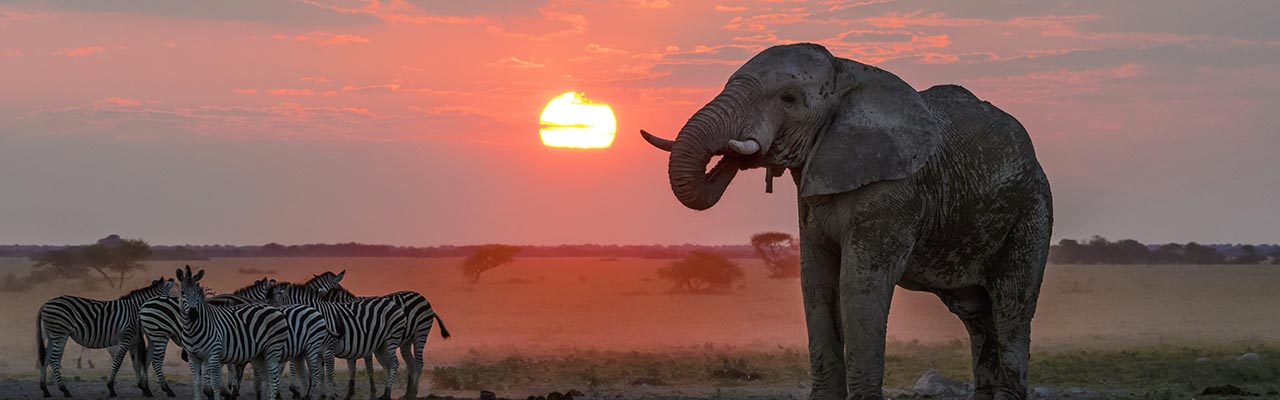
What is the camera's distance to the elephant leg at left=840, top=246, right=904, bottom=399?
1027 centimetres

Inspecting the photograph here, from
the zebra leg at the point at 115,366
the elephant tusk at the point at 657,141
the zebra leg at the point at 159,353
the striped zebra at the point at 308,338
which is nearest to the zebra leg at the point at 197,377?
the striped zebra at the point at 308,338

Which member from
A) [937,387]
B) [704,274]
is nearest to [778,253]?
[704,274]

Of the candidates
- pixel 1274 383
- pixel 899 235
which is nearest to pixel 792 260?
pixel 1274 383

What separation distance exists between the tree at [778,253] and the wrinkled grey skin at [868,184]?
51.1 meters

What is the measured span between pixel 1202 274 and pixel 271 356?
2738 inches

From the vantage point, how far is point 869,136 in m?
10.4

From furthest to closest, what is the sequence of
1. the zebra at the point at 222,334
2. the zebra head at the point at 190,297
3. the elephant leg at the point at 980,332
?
the zebra at the point at 222,334 → the zebra head at the point at 190,297 → the elephant leg at the point at 980,332

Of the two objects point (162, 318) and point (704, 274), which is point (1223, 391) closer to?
point (162, 318)

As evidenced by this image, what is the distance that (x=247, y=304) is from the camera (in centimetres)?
1680

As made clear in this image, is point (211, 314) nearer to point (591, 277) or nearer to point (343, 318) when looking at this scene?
Answer: point (343, 318)

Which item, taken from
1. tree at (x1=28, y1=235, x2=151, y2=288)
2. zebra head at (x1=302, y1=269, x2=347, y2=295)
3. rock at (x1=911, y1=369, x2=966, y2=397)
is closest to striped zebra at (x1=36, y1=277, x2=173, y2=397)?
zebra head at (x1=302, y1=269, x2=347, y2=295)

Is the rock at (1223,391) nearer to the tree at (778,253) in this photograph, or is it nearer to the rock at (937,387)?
the rock at (937,387)

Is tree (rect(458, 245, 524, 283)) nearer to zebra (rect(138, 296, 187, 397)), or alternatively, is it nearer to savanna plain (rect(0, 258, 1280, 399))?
savanna plain (rect(0, 258, 1280, 399))

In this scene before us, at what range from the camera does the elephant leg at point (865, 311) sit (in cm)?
1027
